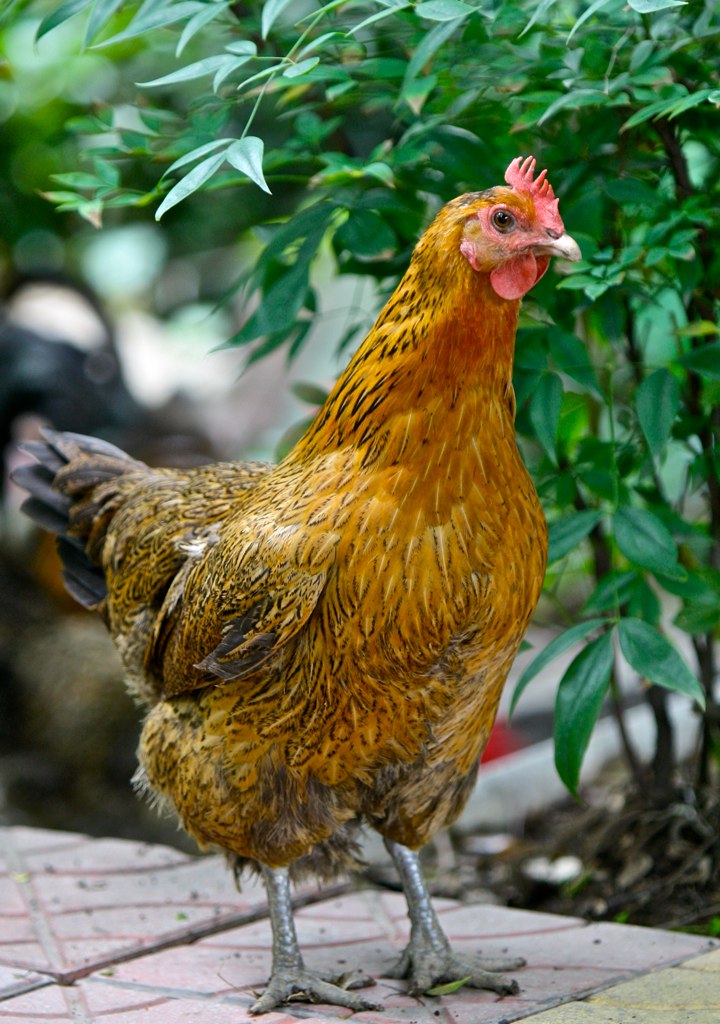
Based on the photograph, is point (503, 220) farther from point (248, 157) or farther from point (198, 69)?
point (198, 69)

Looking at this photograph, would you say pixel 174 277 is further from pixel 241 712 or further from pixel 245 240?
pixel 241 712

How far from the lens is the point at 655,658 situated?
112 inches

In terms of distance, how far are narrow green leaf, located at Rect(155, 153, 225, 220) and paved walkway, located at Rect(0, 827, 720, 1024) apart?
5.79 feet

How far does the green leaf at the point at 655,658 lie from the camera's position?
9.09ft

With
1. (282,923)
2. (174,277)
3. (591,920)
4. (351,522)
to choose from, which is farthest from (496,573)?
(174,277)

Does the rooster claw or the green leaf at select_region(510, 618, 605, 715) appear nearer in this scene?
the rooster claw

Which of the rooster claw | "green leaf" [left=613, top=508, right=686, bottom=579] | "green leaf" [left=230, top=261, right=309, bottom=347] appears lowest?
the rooster claw

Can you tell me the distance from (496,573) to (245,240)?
593cm

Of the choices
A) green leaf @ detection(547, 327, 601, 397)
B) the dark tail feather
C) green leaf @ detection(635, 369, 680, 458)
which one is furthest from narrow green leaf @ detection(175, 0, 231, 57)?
the dark tail feather

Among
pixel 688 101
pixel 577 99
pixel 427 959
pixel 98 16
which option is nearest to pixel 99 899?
pixel 427 959

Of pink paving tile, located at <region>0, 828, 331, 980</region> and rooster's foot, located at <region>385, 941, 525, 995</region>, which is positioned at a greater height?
rooster's foot, located at <region>385, 941, 525, 995</region>

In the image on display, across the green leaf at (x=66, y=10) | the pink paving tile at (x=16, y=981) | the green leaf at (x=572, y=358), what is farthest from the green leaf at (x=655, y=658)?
the green leaf at (x=66, y=10)

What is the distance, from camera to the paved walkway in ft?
9.16

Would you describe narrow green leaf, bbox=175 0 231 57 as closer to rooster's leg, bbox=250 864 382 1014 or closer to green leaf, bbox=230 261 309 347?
green leaf, bbox=230 261 309 347
